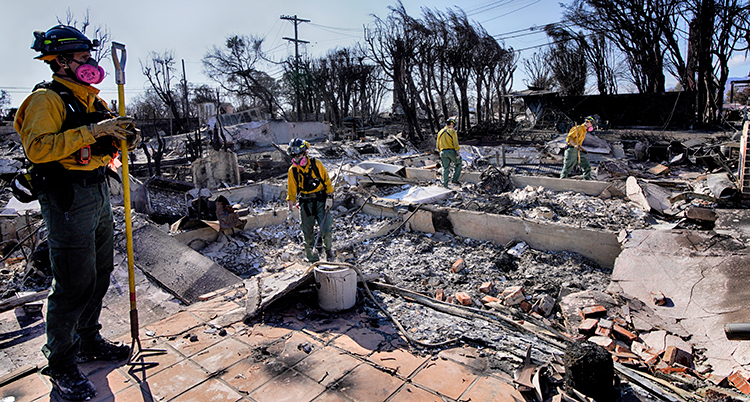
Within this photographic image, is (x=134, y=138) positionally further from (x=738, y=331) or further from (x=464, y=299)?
(x=464, y=299)

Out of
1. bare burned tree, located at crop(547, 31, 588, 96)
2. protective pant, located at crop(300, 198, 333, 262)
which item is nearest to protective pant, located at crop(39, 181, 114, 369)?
protective pant, located at crop(300, 198, 333, 262)

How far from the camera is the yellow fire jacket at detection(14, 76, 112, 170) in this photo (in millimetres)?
2061

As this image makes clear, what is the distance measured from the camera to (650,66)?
2231 centimetres

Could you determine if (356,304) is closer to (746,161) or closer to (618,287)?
(618,287)

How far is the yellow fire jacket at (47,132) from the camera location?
2.06 m

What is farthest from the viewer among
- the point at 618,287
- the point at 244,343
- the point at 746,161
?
the point at 746,161

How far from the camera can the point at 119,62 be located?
2.56 meters

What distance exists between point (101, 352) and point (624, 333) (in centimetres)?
411

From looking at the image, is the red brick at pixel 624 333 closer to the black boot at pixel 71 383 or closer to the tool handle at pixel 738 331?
the tool handle at pixel 738 331

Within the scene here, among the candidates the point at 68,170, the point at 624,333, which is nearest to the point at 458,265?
the point at 624,333

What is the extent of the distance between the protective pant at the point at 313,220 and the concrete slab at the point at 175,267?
3.84 feet

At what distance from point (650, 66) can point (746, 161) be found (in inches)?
721

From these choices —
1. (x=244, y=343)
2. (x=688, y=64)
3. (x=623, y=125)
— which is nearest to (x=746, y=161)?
(x=244, y=343)

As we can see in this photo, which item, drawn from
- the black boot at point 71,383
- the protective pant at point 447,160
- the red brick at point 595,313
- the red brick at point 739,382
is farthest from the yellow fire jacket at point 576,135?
the black boot at point 71,383
